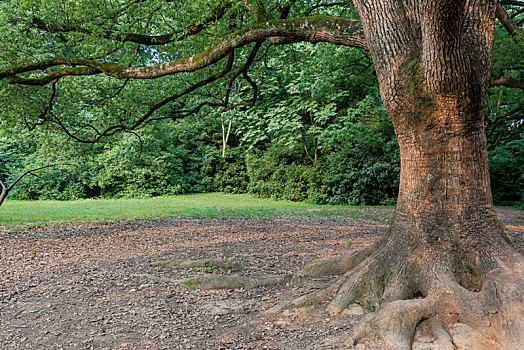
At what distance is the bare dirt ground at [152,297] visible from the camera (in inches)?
119

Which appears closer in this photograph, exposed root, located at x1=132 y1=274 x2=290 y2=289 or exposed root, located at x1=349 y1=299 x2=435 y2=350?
exposed root, located at x1=349 y1=299 x2=435 y2=350

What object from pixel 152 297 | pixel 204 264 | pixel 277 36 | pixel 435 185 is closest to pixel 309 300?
pixel 435 185

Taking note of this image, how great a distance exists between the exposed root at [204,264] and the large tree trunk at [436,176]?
2.08m

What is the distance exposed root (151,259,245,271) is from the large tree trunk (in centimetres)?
208

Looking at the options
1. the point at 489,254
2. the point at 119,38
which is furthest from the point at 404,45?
the point at 119,38

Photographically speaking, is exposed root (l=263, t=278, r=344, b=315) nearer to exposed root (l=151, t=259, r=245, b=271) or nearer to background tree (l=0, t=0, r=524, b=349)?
background tree (l=0, t=0, r=524, b=349)

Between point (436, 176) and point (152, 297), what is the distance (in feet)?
10.5

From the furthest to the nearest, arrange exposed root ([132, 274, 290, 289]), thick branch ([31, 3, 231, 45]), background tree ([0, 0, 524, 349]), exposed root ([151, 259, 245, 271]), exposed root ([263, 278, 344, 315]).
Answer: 1. thick branch ([31, 3, 231, 45])
2. exposed root ([151, 259, 245, 271])
3. exposed root ([132, 274, 290, 289])
4. exposed root ([263, 278, 344, 315])
5. background tree ([0, 0, 524, 349])

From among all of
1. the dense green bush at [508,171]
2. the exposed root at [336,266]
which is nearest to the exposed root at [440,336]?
the exposed root at [336,266]

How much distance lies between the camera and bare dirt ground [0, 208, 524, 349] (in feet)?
9.95

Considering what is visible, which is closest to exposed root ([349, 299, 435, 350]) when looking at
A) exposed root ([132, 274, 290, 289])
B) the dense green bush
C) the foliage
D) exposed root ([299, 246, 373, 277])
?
exposed root ([299, 246, 373, 277])

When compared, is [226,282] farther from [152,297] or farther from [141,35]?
[141,35]

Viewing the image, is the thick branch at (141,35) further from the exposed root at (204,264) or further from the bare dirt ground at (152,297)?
the exposed root at (204,264)

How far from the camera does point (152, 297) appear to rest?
13.3ft
